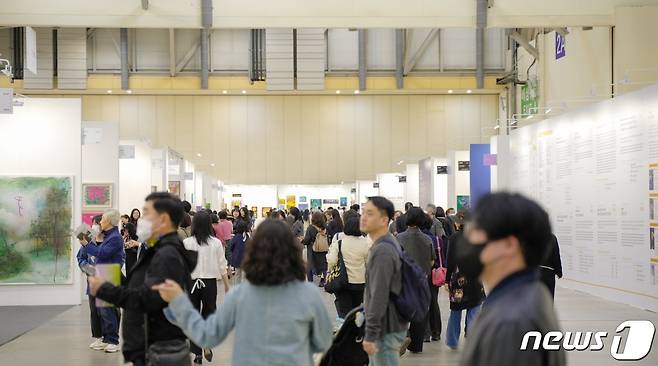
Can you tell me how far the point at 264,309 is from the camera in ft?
11.0

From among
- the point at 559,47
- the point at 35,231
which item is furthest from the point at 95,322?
the point at 559,47

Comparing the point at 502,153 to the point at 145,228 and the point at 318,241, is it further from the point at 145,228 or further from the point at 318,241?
the point at 145,228

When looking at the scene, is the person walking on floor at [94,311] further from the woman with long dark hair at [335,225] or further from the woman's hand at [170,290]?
the woman's hand at [170,290]

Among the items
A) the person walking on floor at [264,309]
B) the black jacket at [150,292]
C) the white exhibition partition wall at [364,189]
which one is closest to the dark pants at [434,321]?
the black jacket at [150,292]

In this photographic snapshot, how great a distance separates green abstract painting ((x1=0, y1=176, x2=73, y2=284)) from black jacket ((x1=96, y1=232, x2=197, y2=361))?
9.39m

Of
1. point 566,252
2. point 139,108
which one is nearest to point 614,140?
point 566,252

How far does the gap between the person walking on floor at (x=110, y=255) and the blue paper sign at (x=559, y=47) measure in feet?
53.9

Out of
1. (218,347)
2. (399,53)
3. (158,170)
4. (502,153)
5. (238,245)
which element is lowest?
(218,347)

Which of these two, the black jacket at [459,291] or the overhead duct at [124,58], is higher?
the overhead duct at [124,58]

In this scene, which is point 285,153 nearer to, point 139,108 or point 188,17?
point 139,108

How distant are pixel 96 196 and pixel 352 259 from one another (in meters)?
9.19

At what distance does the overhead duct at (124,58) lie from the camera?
105 feet

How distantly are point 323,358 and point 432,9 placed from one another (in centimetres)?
1325

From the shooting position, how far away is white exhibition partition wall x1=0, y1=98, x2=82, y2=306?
43.7ft
